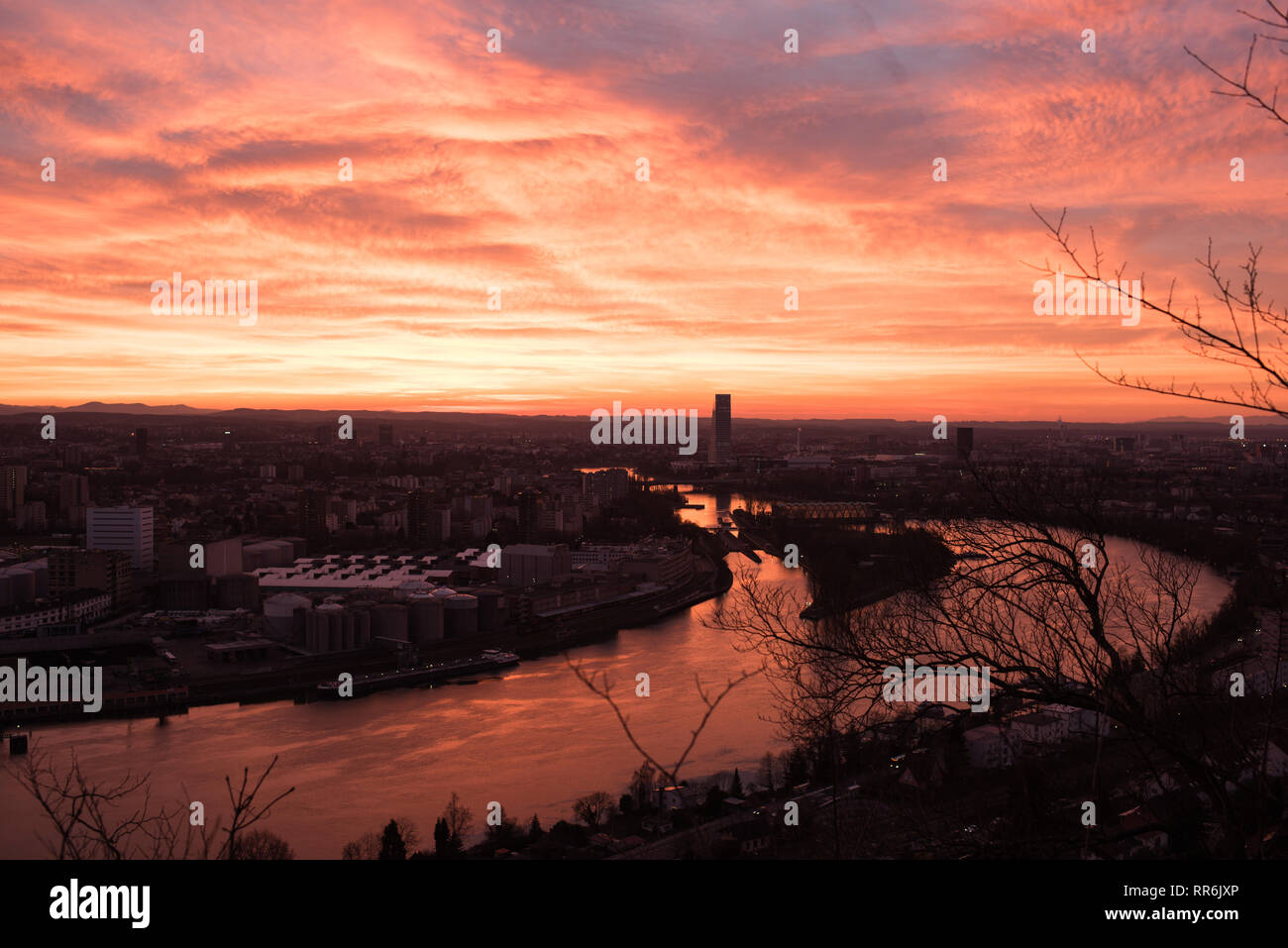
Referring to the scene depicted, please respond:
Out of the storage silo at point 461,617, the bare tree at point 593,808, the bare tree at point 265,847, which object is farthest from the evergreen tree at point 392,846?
the storage silo at point 461,617

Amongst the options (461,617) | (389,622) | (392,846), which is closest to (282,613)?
(389,622)

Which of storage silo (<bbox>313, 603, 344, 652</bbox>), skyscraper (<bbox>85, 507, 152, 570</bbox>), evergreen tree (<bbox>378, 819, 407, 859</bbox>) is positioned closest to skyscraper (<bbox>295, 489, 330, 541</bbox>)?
skyscraper (<bbox>85, 507, 152, 570</bbox>)

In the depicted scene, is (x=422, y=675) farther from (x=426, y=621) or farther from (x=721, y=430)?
(x=721, y=430)

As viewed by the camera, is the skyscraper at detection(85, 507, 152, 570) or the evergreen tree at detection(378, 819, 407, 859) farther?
the skyscraper at detection(85, 507, 152, 570)

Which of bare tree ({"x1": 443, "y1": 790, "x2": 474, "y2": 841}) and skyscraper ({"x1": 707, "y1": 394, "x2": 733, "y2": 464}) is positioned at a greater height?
skyscraper ({"x1": 707, "y1": 394, "x2": 733, "y2": 464})

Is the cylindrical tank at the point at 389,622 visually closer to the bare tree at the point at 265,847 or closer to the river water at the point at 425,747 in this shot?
the river water at the point at 425,747

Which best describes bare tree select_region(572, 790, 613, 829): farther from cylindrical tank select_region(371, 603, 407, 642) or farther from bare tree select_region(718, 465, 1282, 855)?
cylindrical tank select_region(371, 603, 407, 642)
